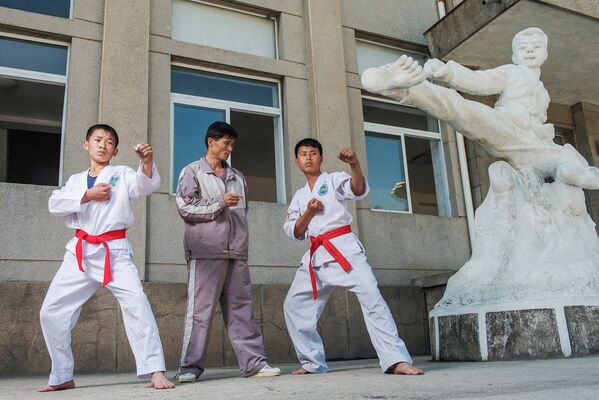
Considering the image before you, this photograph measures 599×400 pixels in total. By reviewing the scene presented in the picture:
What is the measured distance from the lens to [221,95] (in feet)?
21.7

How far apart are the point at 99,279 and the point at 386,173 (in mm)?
4983

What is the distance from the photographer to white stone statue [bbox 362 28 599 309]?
13.4 ft

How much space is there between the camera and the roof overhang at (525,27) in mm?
6520

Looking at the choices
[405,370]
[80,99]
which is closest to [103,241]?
[405,370]

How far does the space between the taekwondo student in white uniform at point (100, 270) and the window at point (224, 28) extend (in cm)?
373

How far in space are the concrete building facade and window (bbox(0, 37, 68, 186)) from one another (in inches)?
0.5

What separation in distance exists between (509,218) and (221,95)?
3.64 metres

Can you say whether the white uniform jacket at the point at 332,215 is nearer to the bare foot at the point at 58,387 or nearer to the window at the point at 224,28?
the bare foot at the point at 58,387

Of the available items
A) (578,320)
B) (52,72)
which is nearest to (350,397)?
(578,320)

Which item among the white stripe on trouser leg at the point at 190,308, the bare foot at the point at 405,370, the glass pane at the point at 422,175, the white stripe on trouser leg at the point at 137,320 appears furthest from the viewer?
the glass pane at the point at 422,175

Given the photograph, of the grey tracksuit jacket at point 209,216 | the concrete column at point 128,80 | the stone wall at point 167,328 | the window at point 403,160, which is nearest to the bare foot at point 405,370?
the grey tracksuit jacket at point 209,216

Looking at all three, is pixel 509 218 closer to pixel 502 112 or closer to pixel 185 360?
pixel 502 112

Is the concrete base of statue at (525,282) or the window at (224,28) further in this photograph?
the window at (224,28)

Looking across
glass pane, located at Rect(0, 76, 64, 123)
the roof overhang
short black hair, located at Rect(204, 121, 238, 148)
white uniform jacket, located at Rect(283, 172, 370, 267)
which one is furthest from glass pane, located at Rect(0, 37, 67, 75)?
the roof overhang
